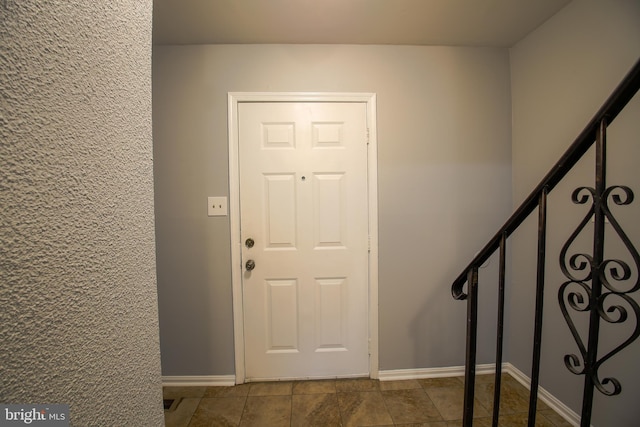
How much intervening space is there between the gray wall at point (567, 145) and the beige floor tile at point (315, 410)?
4.55 ft

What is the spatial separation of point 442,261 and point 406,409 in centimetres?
98

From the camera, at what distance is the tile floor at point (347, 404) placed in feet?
4.30

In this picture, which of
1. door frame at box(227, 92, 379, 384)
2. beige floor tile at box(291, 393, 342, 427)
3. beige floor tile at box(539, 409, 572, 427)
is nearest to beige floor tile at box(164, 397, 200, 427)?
door frame at box(227, 92, 379, 384)

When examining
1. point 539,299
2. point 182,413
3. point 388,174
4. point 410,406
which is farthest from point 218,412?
point 388,174

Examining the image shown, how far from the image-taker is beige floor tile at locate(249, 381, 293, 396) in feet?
4.92

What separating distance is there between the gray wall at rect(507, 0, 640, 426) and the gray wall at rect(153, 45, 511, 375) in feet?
0.48

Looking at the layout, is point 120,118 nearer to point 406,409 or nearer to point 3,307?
point 3,307

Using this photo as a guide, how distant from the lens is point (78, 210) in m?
0.39

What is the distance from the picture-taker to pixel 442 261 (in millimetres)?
1660

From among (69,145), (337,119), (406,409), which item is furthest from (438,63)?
(406,409)

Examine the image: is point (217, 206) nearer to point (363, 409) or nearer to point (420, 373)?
point (363, 409)

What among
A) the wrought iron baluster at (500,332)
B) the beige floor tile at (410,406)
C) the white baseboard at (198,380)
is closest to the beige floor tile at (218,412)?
the white baseboard at (198,380)

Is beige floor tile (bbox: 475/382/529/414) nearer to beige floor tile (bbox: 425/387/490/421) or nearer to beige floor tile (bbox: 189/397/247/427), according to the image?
beige floor tile (bbox: 425/387/490/421)

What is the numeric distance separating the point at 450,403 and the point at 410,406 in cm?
27
